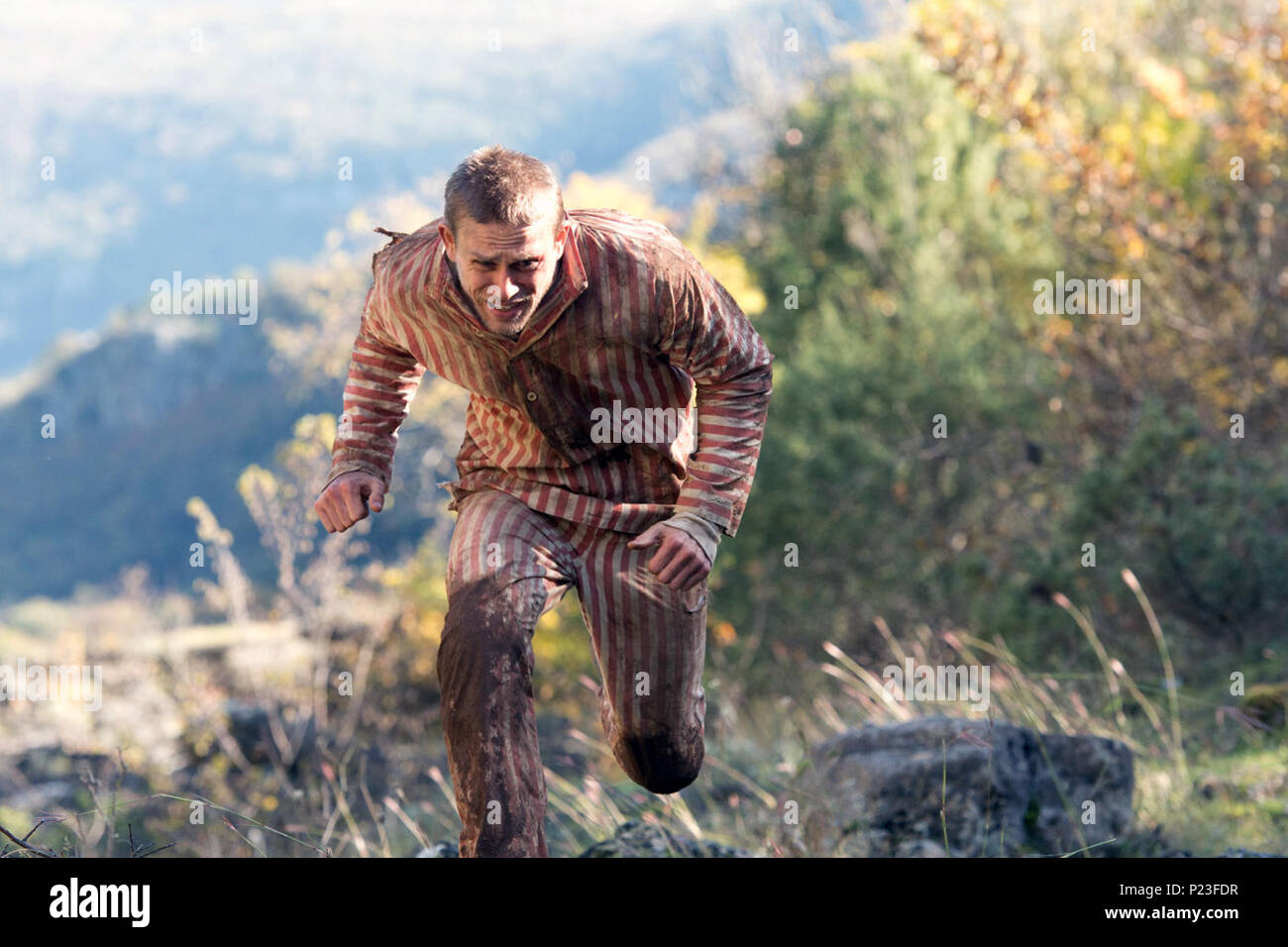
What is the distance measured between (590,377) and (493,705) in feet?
2.86

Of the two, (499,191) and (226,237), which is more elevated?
(226,237)

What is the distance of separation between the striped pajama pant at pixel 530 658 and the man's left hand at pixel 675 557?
9.5 inches

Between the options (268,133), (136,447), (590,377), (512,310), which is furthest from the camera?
(268,133)

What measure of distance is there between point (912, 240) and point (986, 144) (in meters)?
2.05

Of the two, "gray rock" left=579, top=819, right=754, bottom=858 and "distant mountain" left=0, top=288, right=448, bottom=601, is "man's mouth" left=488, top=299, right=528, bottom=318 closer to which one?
"gray rock" left=579, top=819, right=754, bottom=858

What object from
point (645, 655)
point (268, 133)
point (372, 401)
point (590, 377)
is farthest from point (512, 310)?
→ point (268, 133)

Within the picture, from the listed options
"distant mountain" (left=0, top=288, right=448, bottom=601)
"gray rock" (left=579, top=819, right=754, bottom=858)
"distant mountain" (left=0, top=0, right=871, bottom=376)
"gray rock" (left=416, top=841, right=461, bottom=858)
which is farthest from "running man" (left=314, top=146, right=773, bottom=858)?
"distant mountain" (left=0, top=0, right=871, bottom=376)

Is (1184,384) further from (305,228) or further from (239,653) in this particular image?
(305,228)

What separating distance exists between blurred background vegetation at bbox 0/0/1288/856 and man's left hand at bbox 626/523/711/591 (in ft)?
5.22

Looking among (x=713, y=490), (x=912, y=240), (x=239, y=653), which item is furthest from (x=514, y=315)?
(x=912, y=240)

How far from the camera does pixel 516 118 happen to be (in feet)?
433

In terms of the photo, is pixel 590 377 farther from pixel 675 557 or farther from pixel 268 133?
pixel 268 133

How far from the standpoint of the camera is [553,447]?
3.82 m

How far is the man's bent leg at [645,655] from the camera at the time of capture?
3.89 metres
